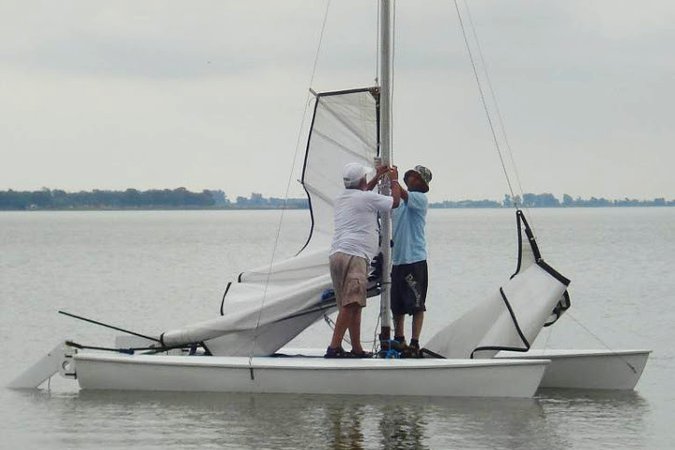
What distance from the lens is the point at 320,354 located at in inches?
643

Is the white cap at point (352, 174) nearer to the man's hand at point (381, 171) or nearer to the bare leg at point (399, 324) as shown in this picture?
the man's hand at point (381, 171)

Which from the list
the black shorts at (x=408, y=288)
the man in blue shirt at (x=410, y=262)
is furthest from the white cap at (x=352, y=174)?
the black shorts at (x=408, y=288)

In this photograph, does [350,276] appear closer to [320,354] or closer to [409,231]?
[409,231]

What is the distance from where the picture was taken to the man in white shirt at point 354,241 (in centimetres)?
1483

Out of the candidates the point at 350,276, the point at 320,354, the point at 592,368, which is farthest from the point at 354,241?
the point at 592,368

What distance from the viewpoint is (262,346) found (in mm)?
15727

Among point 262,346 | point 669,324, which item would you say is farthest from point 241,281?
point 669,324

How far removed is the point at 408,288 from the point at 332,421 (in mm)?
1702

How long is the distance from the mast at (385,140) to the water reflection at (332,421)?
96 centimetres

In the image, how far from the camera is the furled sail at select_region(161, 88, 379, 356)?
15.5 meters

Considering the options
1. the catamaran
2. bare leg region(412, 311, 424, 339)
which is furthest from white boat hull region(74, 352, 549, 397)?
bare leg region(412, 311, 424, 339)

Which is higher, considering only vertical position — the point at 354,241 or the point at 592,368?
the point at 354,241

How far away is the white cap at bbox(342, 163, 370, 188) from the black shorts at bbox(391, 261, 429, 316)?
96 centimetres

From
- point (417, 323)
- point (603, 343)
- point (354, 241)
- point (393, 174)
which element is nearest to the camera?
point (354, 241)
